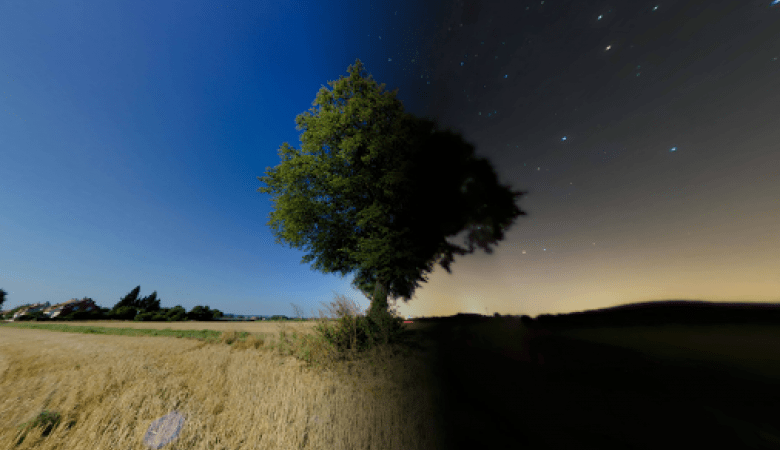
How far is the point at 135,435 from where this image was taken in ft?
9.79

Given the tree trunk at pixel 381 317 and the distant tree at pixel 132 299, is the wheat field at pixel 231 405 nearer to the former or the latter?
the tree trunk at pixel 381 317

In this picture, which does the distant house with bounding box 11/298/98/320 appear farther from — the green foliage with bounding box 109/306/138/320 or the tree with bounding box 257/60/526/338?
the tree with bounding box 257/60/526/338

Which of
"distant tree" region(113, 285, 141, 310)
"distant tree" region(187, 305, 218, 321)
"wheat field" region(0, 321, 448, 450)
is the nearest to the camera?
"wheat field" region(0, 321, 448, 450)

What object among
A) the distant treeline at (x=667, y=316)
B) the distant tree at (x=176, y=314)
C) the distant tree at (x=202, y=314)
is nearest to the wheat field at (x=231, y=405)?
the distant treeline at (x=667, y=316)

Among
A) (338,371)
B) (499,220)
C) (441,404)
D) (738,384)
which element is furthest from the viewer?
(499,220)

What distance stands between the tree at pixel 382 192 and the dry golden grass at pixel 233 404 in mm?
3910

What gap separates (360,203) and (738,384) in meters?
9.65

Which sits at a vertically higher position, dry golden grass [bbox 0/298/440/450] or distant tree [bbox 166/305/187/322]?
distant tree [bbox 166/305/187/322]

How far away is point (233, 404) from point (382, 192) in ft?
25.5

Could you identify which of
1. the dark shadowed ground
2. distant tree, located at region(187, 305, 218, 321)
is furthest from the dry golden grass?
distant tree, located at region(187, 305, 218, 321)

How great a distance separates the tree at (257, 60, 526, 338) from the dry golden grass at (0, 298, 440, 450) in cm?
391

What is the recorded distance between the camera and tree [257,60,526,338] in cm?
893

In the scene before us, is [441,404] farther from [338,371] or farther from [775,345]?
[775,345]

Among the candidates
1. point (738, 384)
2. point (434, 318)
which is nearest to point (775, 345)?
point (738, 384)
